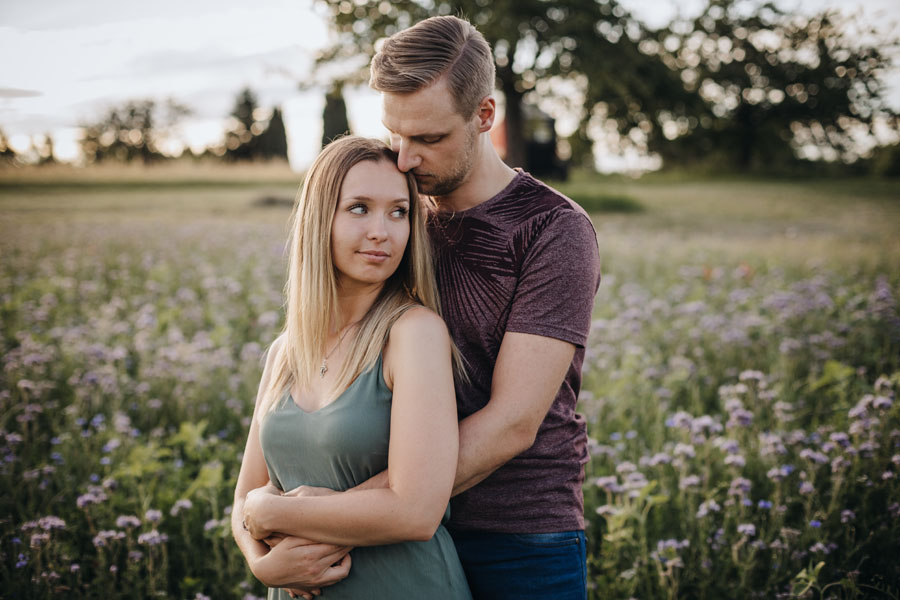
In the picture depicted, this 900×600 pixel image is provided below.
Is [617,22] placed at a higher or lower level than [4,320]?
higher

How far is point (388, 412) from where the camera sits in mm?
1756

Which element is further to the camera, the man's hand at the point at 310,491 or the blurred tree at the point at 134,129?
the blurred tree at the point at 134,129

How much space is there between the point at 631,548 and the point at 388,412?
1822 millimetres

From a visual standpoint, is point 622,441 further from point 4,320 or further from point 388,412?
point 4,320

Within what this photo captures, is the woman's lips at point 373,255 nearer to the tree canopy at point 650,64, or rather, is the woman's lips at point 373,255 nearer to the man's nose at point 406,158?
the man's nose at point 406,158

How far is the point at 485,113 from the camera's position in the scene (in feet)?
6.81

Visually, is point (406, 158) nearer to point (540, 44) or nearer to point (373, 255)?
point (373, 255)

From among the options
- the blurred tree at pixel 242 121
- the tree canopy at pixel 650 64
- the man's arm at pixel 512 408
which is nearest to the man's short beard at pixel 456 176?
the man's arm at pixel 512 408

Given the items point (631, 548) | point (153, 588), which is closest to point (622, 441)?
point (631, 548)

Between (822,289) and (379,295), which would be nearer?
(379,295)

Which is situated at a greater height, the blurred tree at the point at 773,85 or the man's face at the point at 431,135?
the blurred tree at the point at 773,85

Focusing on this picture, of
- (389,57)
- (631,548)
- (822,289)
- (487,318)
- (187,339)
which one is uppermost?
(389,57)

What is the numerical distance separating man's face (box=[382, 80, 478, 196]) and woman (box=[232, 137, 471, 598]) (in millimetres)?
66

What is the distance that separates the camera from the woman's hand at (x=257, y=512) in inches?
69.1
